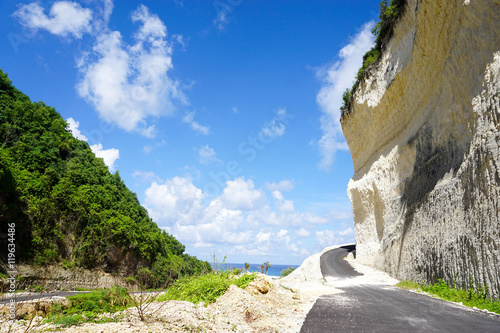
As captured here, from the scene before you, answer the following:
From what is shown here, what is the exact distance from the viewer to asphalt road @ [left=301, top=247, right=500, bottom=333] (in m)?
7.93

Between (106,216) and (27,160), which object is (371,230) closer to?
(106,216)

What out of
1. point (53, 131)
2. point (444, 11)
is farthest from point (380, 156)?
point (53, 131)

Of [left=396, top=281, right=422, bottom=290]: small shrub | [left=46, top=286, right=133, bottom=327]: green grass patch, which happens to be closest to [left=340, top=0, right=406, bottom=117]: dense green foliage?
[left=396, top=281, right=422, bottom=290]: small shrub

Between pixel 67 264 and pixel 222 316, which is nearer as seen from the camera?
pixel 222 316

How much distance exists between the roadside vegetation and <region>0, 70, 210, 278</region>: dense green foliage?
17.6m

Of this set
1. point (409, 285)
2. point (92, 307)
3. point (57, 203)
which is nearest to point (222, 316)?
point (92, 307)

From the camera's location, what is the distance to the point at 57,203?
29.7 meters

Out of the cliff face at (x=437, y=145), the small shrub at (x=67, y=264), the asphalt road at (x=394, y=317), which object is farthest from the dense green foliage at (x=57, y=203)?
the cliff face at (x=437, y=145)

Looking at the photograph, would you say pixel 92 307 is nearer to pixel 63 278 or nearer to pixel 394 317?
pixel 394 317

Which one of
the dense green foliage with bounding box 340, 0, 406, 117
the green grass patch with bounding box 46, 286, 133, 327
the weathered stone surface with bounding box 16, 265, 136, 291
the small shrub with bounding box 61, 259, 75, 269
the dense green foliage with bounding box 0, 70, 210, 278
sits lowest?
the weathered stone surface with bounding box 16, 265, 136, 291

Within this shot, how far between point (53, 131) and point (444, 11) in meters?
42.6

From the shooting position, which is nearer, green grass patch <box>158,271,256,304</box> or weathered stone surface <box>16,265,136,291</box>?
green grass patch <box>158,271,256,304</box>

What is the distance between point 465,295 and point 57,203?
111ft

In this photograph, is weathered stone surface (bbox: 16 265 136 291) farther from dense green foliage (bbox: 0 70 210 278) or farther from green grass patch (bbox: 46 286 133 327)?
green grass patch (bbox: 46 286 133 327)
